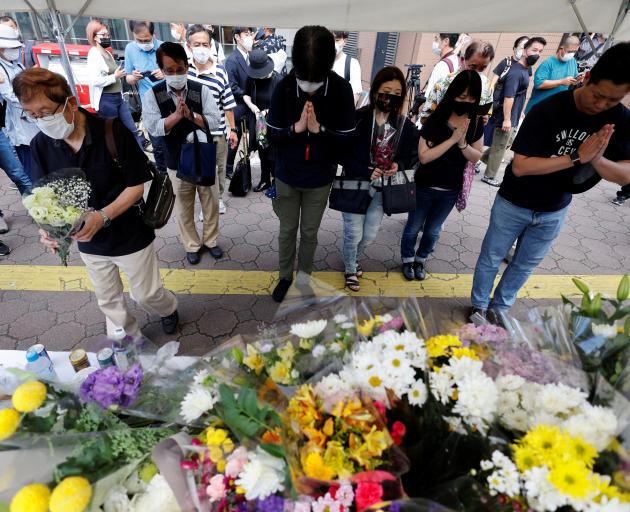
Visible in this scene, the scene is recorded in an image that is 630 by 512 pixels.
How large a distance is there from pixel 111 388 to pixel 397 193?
2.43m

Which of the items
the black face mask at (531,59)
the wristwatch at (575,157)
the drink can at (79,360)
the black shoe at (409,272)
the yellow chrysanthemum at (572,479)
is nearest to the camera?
the yellow chrysanthemum at (572,479)

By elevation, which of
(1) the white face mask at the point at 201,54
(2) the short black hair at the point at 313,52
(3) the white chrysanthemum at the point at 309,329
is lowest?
(3) the white chrysanthemum at the point at 309,329

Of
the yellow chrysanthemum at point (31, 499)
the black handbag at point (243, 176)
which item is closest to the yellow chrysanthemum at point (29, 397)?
the yellow chrysanthemum at point (31, 499)

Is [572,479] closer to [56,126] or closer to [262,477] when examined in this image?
[262,477]

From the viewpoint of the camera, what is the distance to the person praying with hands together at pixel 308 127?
2.26 metres

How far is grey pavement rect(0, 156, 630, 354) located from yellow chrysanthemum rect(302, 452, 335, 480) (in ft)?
4.37

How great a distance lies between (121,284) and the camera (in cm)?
257

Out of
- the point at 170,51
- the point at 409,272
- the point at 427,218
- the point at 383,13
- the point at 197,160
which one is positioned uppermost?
the point at 383,13

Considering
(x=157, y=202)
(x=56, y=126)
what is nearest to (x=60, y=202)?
(x=56, y=126)

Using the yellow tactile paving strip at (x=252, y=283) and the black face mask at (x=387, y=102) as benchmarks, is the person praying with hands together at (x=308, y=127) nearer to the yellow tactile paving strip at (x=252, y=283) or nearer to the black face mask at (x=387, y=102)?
the black face mask at (x=387, y=102)

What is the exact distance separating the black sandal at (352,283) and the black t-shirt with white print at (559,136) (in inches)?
63.1

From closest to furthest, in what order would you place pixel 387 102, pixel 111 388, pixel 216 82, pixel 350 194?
pixel 111 388
pixel 387 102
pixel 350 194
pixel 216 82

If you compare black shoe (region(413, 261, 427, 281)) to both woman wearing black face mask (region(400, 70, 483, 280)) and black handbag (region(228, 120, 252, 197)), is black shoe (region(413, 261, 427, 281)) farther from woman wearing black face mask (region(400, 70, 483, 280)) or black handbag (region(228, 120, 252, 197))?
black handbag (region(228, 120, 252, 197))

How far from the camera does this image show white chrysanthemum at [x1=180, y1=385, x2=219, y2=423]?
3.42 ft
